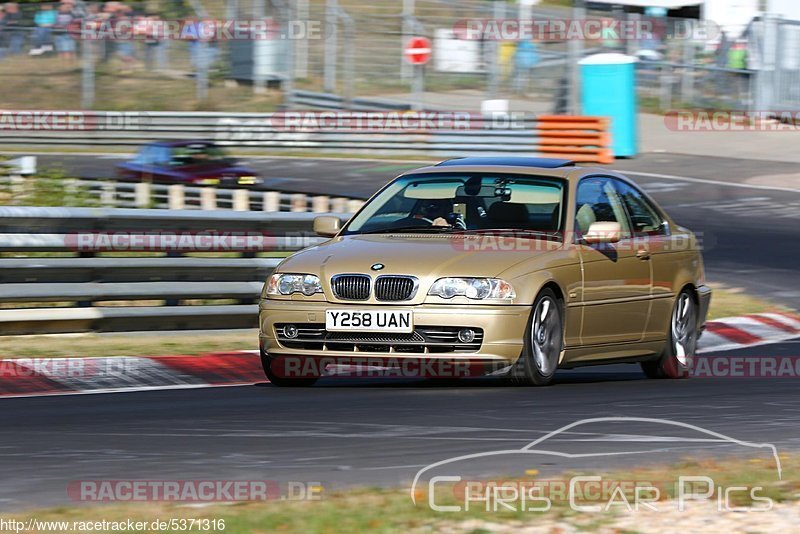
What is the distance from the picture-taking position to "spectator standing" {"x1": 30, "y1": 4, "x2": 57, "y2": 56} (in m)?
35.7

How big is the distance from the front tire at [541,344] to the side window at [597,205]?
2.23 ft

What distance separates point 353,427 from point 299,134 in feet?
93.3

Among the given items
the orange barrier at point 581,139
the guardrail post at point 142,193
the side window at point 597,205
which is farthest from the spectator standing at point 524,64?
the side window at point 597,205

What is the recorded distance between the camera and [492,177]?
931 centimetres

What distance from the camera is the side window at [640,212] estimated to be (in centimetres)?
996

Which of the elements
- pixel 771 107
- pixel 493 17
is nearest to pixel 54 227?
pixel 493 17

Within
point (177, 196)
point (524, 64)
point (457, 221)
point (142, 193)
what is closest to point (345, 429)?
point (457, 221)

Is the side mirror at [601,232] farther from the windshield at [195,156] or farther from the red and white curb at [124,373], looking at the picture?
the windshield at [195,156]

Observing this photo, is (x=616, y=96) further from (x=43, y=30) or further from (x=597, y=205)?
(x=597, y=205)

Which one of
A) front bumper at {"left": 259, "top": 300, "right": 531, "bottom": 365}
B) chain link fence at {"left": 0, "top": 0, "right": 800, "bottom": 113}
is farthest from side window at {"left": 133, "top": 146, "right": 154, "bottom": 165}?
front bumper at {"left": 259, "top": 300, "right": 531, "bottom": 365}

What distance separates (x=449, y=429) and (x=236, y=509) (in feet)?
6.68

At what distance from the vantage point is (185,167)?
27.2m

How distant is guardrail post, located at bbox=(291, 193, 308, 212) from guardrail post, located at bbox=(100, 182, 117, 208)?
2432 millimetres

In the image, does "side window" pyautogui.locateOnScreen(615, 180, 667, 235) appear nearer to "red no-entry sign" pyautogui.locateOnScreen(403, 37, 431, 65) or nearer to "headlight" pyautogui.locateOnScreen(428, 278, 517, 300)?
"headlight" pyautogui.locateOnScreen(428, 278, 517, 300)
